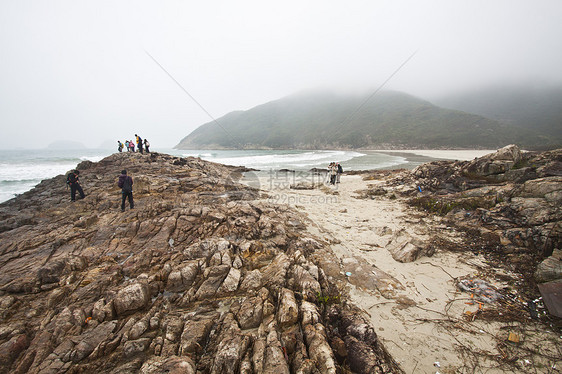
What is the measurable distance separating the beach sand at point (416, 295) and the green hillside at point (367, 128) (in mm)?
106929

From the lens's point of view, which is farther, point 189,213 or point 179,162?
point 179,162

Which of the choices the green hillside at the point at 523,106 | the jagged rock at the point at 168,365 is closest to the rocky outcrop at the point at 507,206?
the jagged rock at the point at 168,365

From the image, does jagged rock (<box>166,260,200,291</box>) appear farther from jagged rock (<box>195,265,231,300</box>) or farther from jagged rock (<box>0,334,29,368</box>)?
jagged rock (<box>0,334,29,368</box>)

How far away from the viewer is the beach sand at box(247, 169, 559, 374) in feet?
11.9

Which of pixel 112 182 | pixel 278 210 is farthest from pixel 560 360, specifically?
pixel 112 182

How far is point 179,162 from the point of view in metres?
19.2

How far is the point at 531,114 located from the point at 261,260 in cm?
18901

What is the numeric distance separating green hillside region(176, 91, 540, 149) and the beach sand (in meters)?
107

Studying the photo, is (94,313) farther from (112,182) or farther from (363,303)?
(112,182)

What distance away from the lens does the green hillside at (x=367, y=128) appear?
9275 centimetres

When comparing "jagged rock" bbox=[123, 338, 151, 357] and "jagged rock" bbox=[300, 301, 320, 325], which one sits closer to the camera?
"jagged rock" bbox=[123, 338, 151, 357]

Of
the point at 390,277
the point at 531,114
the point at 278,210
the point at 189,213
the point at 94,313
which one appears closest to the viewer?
the point at 94,313

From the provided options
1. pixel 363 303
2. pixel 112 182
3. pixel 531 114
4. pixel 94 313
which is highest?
pixel 531 114

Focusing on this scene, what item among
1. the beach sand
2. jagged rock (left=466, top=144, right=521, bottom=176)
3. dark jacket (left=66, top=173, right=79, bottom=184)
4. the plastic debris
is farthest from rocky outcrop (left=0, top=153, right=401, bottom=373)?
jagged rock (left=466, top=144, right=521, bottom=176)
